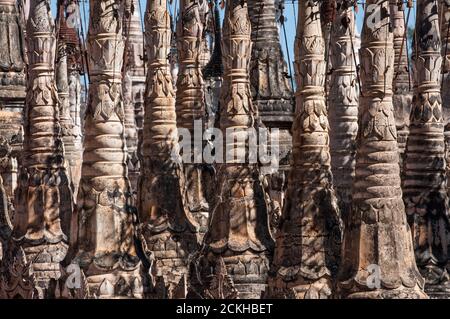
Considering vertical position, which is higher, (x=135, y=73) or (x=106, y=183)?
(x=135, y=73)

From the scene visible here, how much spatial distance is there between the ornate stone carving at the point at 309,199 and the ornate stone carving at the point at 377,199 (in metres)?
1.59

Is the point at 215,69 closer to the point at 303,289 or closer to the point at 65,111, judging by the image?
the point at 65,111

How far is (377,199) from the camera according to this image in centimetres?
2405

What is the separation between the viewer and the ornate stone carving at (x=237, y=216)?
2723 cm

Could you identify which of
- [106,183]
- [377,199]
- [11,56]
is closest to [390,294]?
[377,199]

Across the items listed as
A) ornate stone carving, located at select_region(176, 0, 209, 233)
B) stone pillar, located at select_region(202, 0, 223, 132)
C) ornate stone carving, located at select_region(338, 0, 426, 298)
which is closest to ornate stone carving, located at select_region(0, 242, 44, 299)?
ornate stone carving, located at select_region(176, 0, 209, 233)

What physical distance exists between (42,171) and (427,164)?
6.14 metres

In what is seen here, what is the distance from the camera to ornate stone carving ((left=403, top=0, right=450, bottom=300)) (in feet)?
89.9

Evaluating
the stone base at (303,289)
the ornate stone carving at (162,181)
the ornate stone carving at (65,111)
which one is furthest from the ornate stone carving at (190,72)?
the stone base at (303,289)

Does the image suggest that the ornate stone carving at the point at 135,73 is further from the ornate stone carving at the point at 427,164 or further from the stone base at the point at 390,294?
the stone base at the point at 390,294

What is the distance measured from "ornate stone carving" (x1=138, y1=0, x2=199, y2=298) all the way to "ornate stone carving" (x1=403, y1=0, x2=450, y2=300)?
412 centimetres
